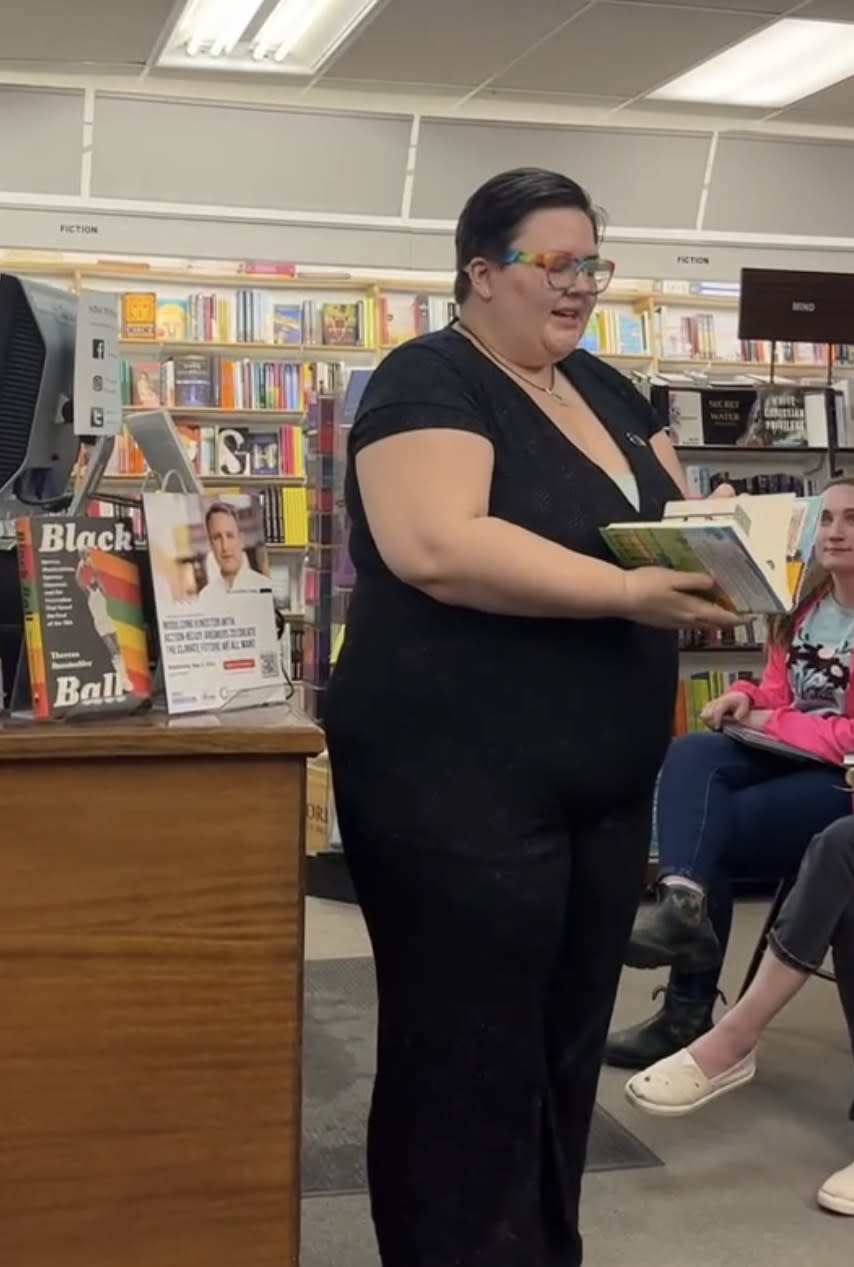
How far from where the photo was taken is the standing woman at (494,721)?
147 cm

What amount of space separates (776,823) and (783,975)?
0.38 metres

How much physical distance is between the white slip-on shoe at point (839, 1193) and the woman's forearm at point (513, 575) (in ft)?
4.24

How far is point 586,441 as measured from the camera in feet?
5.33

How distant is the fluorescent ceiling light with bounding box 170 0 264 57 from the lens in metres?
5.30

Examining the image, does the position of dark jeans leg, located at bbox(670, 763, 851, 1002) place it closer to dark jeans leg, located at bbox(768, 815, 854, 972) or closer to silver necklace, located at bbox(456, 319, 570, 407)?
dark jeans leg, located at bbox(768, 815, 854, 972)

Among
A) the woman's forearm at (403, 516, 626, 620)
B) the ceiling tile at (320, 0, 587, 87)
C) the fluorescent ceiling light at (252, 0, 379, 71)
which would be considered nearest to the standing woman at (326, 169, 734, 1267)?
the woman's forearm at (403, 516, 626, 620)

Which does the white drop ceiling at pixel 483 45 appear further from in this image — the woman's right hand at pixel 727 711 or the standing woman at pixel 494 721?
the standing woman at pixel 494 721

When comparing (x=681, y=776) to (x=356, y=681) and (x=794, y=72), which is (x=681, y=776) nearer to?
(x=356, y=681)

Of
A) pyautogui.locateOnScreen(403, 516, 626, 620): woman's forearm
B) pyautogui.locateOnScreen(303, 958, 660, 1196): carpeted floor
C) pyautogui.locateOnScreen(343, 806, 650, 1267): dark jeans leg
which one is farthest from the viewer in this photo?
pyautogui.locateOnScreen(303, 958, 660, 1196): carpeted floor

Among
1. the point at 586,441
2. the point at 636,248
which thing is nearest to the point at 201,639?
the point at 586,441

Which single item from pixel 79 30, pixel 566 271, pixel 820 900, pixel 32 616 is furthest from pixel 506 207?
pixel 79 30

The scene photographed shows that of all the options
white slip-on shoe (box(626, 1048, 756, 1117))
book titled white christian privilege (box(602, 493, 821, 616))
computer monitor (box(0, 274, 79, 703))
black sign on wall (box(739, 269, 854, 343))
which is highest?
black sign on wall (box(739, 269, 854, 343))

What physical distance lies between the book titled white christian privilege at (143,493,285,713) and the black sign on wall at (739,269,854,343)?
3.14m

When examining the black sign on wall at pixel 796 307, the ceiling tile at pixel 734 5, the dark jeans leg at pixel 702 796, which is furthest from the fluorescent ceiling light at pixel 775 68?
the dark jeans leg at pixel 702 796
